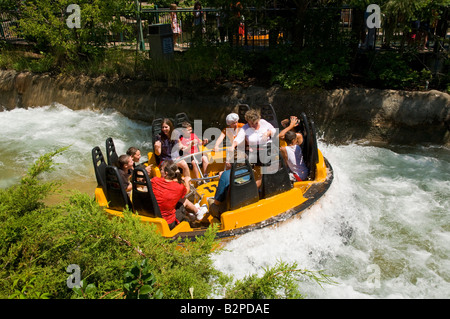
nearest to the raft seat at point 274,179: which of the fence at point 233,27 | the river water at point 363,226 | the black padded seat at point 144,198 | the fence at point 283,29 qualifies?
the river water at point 363,226

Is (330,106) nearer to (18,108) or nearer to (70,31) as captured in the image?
(70,31)

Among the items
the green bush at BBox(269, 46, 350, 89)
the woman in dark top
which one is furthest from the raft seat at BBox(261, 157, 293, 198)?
the green bush at BBox(269, 46, 350, 89)

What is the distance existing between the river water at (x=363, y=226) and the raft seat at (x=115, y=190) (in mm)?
1255

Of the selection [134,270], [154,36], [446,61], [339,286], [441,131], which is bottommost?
[339,286]

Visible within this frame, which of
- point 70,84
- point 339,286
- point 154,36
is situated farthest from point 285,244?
point 70,84

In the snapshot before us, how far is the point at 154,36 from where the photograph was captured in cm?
1050

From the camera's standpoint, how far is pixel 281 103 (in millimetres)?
9211

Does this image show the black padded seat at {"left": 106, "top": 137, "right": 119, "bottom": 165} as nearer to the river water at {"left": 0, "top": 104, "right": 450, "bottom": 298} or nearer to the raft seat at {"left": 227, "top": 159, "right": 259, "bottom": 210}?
the raft seat at {"left": 227, "top": 159, "right": 259, "bottom": 210}

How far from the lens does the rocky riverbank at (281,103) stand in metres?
8.32

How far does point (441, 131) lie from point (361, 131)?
1610 millimetres

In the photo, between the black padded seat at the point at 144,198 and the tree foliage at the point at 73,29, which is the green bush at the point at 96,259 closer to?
the black padded seat at the point at 144,198

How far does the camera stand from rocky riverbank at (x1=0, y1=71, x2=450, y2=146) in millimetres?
8320

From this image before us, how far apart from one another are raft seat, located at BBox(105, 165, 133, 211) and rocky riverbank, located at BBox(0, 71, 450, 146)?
5451mm

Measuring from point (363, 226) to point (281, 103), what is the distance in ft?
14.4
